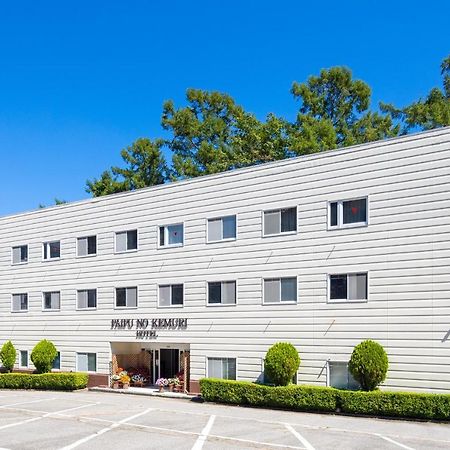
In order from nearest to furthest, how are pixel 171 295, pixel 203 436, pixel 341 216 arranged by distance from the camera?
1. pixel 203 436
2. pixel 341 216
3. pixel 171 295

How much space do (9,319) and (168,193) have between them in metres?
13.5

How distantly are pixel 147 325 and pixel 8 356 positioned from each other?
10010 mm

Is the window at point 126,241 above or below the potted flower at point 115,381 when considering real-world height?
above

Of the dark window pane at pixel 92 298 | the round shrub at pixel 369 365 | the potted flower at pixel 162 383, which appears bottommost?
the potted flower at pixel 162 383

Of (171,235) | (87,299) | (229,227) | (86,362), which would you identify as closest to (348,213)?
(229,227)

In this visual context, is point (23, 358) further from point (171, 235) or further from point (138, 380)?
point (171, 235)

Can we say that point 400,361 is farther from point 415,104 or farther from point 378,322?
point 415,104

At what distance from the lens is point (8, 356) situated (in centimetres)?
3503

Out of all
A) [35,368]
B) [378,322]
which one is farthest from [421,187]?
[35,368]

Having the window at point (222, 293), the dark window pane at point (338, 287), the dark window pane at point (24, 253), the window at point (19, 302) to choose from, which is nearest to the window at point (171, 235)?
the window at point (222, 293)

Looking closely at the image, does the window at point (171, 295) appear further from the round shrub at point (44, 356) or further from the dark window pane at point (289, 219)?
the round shrub at point (44, 356)

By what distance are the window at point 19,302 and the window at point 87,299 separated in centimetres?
447

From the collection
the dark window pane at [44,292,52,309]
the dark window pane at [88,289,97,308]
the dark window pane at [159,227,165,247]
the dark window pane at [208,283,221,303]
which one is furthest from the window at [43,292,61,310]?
the dark window pane at [208,283,221,303]

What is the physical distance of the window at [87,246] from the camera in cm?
3269
